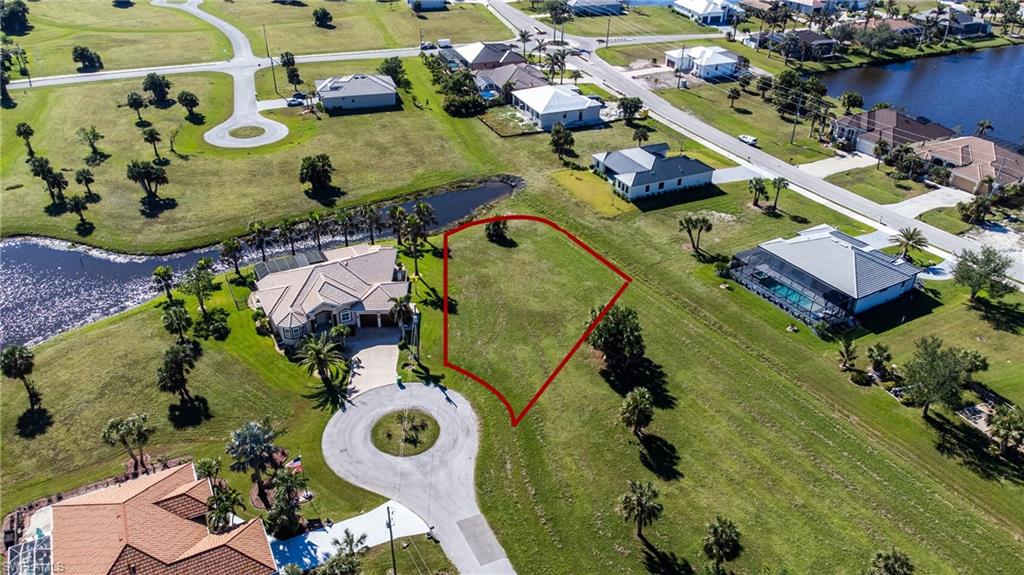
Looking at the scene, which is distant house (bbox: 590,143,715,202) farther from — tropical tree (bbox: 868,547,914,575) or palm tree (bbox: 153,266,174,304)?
tropical tree (bbox: 868,547,914,575)

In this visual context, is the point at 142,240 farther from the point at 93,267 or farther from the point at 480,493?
the point at 480,493

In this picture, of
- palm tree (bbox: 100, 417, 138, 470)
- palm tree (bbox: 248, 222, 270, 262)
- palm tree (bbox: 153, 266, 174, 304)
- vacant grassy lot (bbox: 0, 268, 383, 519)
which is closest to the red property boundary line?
vacant grassy lot (bbox: 0, 268, 383, 519)

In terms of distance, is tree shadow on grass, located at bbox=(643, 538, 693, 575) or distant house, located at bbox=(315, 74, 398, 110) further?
distant house, located at bbox=(315, 74, 398, 110)

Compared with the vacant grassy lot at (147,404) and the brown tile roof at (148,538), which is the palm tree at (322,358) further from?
the brown tile roof at (148,538)

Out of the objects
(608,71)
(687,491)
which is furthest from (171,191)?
(608,71)

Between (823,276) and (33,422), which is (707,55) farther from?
(33,422)
